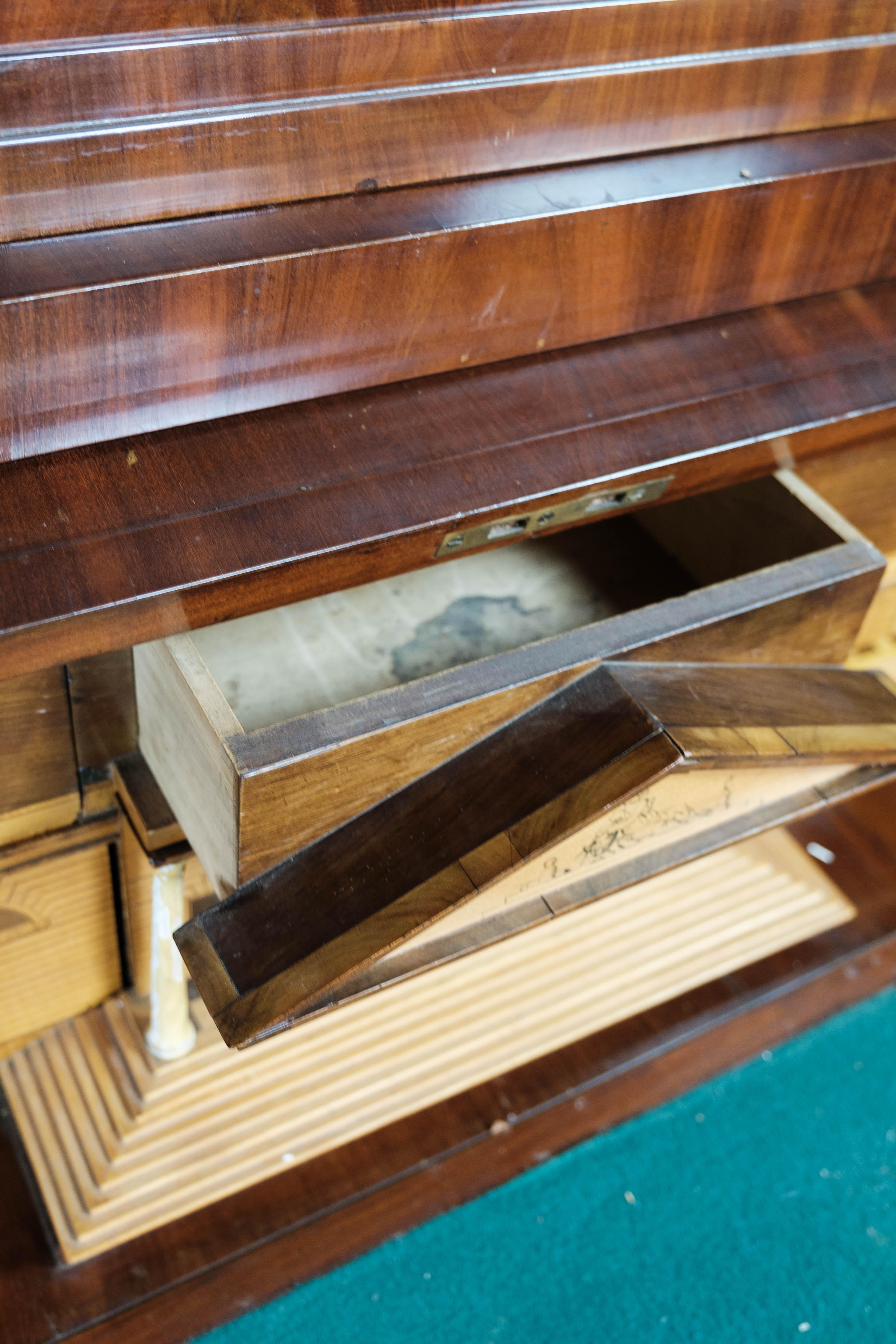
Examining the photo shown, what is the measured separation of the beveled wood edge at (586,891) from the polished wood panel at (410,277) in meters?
0.33

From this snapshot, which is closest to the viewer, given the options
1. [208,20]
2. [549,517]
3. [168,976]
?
[208,20]

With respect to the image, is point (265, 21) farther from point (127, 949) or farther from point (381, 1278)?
point (381, 1278)

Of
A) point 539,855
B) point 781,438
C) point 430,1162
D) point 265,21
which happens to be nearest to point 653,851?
point 539,855

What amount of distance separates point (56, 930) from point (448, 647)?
0.40 metres

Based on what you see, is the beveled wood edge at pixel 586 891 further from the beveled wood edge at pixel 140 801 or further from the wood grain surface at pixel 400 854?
the beveled wood edge at pixel 140 801

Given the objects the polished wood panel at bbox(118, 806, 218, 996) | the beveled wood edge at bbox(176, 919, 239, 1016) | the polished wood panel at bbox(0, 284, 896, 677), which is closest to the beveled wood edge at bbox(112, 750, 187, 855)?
the polished wood panel at bbox(118, 806, 218, 996)

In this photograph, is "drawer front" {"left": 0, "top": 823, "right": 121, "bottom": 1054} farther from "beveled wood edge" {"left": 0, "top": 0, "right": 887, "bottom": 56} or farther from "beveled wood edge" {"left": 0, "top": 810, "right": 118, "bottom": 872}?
"beveled wood edge" {"left": 0, "top": 0, "right": 887, "bottom": 56}

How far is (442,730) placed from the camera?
699 mm

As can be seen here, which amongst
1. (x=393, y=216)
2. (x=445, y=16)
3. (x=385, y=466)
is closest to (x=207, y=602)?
(x=385, y=466)

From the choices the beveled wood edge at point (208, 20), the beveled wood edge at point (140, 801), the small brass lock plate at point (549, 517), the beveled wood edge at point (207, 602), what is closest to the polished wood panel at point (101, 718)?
the beveled wood edge at point (140, 801)

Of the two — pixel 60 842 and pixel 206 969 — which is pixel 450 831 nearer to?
pixel 206 969

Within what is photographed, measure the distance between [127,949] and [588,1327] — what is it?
1.67ft

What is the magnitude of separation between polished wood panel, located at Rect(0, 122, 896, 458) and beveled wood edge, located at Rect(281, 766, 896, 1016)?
1.07 ft

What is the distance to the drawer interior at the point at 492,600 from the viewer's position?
0.83 m
